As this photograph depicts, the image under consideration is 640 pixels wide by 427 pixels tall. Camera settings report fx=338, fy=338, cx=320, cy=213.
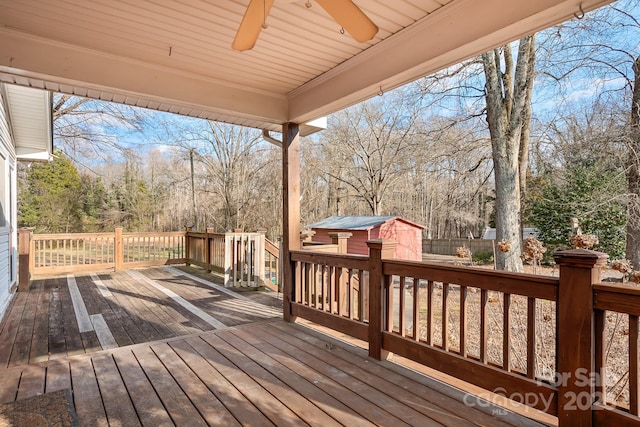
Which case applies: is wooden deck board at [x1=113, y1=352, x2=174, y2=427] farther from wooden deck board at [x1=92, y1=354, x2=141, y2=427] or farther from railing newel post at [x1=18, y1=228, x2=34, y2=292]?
railing newel post at [x1=18, y1=228, x2=34, y2=292]

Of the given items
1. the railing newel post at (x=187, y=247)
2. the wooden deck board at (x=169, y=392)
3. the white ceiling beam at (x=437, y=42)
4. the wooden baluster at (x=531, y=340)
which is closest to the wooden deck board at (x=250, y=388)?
the wooden deck board at (x=169, y=392)

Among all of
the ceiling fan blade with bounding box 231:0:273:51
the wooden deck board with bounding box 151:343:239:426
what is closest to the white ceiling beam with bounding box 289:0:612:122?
the ceiling fan blade with bounding box 231:0:273:51

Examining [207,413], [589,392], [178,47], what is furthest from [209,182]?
[589,392]

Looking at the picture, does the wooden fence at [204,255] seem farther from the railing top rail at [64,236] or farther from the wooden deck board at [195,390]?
the wooden deck board at [195,390]

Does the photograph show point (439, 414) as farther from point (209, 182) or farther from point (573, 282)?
point (209, 182)

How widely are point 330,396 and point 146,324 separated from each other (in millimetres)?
2711

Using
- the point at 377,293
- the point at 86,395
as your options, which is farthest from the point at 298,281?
the point at 86,395

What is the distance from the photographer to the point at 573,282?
5.82 feet

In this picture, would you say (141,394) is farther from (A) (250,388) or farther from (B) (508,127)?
(B) (508,127)

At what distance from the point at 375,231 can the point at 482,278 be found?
8845 mm

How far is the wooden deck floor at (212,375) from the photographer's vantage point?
2.03 m

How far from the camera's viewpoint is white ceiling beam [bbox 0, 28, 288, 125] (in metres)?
2.53

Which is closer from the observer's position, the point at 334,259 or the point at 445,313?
the point at 445,313

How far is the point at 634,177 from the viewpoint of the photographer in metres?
6.09
